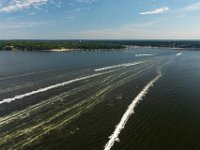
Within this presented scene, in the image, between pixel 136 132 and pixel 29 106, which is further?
pixel 29 106

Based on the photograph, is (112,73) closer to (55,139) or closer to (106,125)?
(106,125)

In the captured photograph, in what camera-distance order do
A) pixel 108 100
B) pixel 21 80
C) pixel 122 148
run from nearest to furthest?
pixel 122 148
pixel 108 100
pixel 21 80

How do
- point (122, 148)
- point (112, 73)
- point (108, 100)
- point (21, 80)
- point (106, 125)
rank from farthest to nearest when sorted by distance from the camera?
point (112, 73)
point (21, 80)
point (108, 100)
point (106, 125)
point (122, 148)

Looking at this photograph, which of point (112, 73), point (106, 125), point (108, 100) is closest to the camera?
point (106, 125)

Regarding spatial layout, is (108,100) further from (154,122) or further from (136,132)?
(136,132)

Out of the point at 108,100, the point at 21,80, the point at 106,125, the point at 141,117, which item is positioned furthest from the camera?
the point at 21,80

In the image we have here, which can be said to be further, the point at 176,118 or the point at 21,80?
the point at 21,80

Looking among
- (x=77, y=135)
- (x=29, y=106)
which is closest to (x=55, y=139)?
(x=77, y=135)

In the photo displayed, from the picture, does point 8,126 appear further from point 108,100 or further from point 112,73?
point 112,73

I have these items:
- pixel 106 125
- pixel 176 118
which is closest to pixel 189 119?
pixel 176 118
